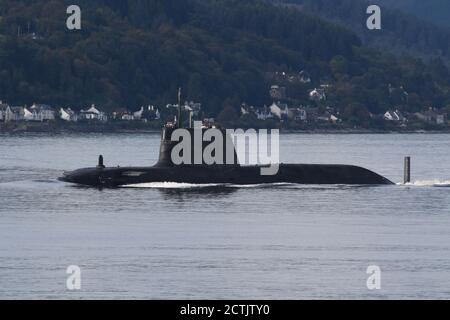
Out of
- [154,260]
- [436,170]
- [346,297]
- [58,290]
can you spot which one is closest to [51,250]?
[154,260]

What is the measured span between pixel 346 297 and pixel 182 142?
97.2ft

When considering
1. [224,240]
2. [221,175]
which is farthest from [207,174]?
[224,240]

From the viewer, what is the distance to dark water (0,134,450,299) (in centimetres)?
3991

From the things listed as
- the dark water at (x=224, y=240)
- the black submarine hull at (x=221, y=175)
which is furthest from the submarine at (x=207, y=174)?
the dark water at (x=224, y=240)

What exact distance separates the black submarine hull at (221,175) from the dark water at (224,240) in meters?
0.50

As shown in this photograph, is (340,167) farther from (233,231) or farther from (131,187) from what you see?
(233,231)

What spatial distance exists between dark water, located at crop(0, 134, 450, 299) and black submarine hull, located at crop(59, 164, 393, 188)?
0.50 m

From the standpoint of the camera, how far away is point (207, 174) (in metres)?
67.2

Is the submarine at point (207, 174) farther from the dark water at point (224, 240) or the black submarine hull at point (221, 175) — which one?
the dark water at point (224, 240)

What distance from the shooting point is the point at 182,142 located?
2648 inches

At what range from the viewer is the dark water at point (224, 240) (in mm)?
39906

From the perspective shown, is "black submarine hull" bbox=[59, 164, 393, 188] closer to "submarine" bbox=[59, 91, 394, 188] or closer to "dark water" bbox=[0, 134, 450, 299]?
"submarine" bbox=[59, 91, 394, 188]

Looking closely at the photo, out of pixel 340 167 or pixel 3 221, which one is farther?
pixel 340 167
